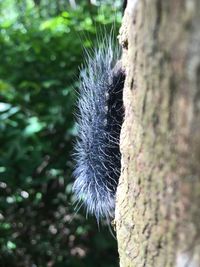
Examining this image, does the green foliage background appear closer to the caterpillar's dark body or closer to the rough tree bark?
the caterpillar's dark body

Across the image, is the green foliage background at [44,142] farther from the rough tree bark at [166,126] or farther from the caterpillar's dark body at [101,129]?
the rough tree bark at [166,126]

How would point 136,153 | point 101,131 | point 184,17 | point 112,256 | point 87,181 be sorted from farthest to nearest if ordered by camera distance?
point 112,256
point 87,181
point 101,131
point 136,153
point 184,17

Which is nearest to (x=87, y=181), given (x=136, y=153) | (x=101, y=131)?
(x=101, y=131)

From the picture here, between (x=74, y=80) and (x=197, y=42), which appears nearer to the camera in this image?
(x=197, y=42)

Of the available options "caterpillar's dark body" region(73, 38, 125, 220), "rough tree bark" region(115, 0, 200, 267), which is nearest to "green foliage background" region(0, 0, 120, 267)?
"caterpillar's dark body" region(73, 38, 125, 220)

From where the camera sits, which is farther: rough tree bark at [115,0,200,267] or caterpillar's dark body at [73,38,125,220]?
caterpillar's dark body at [73,38,125,220]

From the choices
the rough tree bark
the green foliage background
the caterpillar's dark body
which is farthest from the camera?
the green foliage background

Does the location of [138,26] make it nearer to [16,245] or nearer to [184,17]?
[184,17]

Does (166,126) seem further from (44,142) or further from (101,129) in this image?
(44,142)

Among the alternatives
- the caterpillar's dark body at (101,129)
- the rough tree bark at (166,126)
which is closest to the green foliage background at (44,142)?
the caterpillar's dark body at (101,129)
